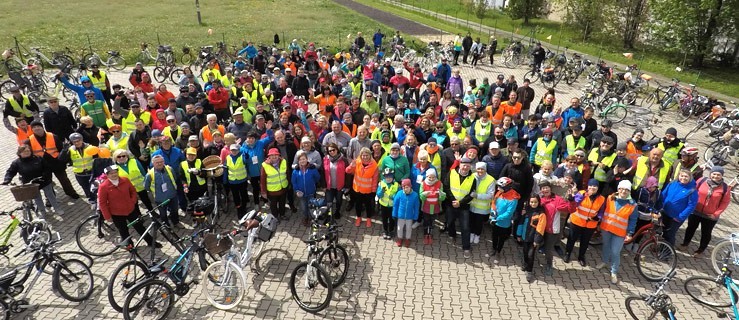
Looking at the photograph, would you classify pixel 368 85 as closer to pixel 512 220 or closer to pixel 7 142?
pixel 512 220

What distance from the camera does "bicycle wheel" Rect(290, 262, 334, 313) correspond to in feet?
19.2

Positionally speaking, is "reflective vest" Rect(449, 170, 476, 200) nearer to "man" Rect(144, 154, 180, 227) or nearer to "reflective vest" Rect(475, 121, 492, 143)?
"reflective vest" Rect(475, 121, 492, 143)

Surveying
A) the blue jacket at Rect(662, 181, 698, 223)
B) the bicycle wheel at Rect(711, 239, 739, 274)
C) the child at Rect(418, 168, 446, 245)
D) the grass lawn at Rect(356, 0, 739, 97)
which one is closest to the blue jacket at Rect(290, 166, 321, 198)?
the child at Rect(418, 168, 446, 245)

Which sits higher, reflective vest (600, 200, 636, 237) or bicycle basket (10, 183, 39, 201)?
reflective vest (600, 200, 636, 237)

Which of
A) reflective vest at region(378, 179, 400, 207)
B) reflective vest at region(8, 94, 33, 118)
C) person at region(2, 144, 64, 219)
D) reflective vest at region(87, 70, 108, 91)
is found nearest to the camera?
reflective vest at region(378, 179, 400, 207)

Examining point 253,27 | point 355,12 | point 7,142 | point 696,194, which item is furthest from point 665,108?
point 355,12

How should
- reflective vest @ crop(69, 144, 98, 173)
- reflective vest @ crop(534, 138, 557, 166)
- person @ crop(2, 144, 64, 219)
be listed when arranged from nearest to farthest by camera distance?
person @ crop(2, 144, 64, 219) → reflective vest @ crop(69, 144, 98, 173) → reflective vest @ crop(534, 138, 557, 166)

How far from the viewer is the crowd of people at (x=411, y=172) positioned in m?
6.78

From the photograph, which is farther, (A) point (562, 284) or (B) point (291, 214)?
(B) point (291, 214)

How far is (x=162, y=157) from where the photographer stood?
23.6 ft

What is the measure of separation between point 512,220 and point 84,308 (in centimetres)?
671

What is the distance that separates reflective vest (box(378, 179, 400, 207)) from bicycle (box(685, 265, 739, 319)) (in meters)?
4.80

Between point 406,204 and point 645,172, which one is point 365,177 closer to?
point 406,204

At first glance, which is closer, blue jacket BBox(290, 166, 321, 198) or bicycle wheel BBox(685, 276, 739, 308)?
bicycle wheel BBox(685, 276, 739, 308)
